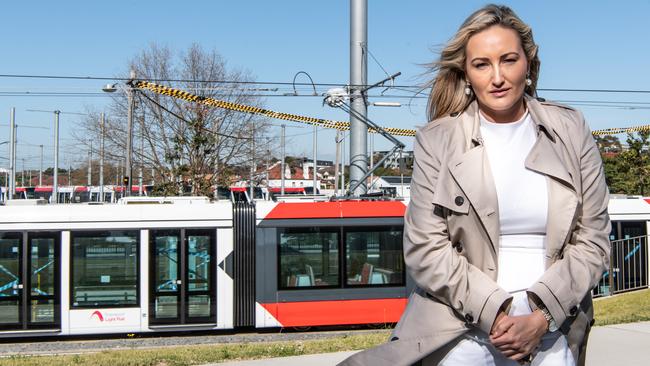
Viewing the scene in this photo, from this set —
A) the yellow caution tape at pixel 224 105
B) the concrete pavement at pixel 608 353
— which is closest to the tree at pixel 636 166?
the yellow caution tape at pixel 224 105

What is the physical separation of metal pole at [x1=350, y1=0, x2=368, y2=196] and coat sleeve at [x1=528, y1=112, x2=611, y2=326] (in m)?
16.2

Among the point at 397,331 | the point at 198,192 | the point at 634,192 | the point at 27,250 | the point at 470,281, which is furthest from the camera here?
the point at 634,192

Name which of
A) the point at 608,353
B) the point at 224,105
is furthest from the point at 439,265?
the point at 224,105

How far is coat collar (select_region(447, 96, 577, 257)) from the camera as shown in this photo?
91.0 inches

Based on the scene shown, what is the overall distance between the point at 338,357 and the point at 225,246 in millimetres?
8540

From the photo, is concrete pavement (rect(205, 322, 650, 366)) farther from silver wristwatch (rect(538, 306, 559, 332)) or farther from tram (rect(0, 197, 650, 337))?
tram (rect(0, 197, 650, 337))

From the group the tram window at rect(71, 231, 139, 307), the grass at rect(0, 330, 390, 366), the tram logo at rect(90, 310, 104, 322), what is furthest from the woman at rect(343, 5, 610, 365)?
the tram logo at rect(90, 310, 104, 322)

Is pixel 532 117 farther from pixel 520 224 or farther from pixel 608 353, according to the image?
pixel 608 353

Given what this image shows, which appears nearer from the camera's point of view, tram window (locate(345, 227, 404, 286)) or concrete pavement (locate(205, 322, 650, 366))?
concrete pavement (locate(205, 322, 650, 366))

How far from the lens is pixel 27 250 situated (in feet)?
44.8

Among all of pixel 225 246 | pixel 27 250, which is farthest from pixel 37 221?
pixel 225 246

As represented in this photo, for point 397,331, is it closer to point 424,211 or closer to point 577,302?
point 424,211

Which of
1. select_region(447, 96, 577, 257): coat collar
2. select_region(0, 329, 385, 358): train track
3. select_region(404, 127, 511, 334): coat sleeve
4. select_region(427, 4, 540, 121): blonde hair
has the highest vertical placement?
select_region(427, 4, 540, 121): blonde hair

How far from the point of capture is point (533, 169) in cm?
237
